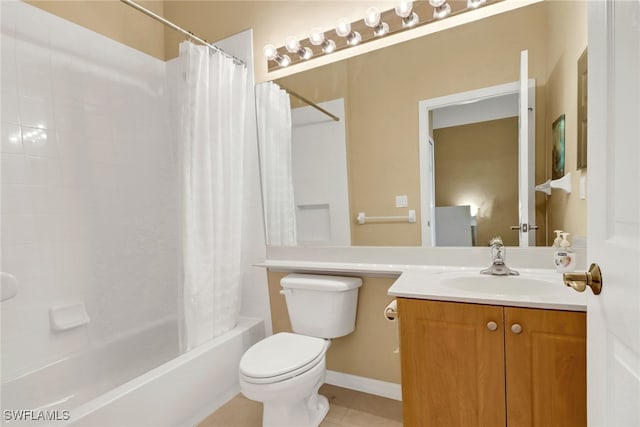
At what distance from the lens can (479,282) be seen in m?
1.35

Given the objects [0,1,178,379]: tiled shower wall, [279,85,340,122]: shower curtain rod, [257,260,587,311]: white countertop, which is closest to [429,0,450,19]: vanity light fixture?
[279,85,340,122]: shower curtain rod

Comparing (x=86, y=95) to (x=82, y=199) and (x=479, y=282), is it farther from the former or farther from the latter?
(x=479, y=282)

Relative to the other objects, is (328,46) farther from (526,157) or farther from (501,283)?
(501,283)

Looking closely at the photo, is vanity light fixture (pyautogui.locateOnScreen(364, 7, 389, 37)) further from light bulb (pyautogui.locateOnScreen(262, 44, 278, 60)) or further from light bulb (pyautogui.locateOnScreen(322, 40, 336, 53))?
light bulb (pyautogui.locateOnScreen(262, 44, 278, 60))

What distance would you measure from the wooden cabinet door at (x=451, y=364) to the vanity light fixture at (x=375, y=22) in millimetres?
1450

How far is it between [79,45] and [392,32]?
1871 millimetres

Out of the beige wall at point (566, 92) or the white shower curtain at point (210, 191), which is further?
the white shower curtain at point (210, 191)

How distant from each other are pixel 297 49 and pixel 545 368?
1998 millimetres

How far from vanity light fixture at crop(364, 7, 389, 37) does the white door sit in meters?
1.23

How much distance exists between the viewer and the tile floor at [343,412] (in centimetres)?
165

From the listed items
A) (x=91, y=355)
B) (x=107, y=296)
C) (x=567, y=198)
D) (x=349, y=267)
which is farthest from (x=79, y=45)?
(x=567, y=198)

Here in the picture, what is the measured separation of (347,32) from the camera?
72.1 inches

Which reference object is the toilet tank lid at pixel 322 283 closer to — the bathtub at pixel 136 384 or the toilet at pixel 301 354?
the toilet at pixel 301 354

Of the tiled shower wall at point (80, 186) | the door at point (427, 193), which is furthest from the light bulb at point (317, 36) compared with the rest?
the tiled shower wall at point (80, 186)
